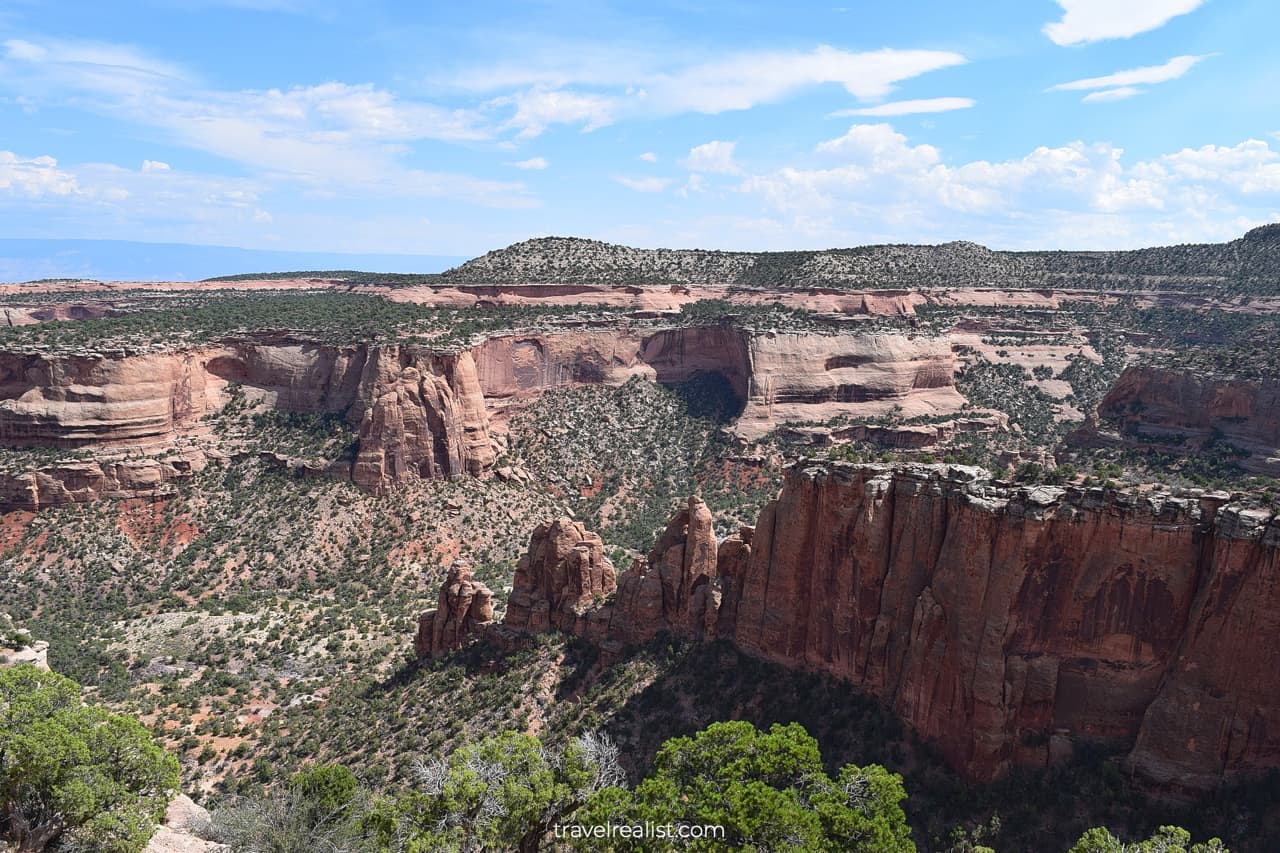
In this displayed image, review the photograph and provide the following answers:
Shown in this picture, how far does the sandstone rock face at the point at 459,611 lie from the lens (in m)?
45.0

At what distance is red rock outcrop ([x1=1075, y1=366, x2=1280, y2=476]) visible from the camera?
5200 cm

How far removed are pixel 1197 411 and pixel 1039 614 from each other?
37950 millimetres

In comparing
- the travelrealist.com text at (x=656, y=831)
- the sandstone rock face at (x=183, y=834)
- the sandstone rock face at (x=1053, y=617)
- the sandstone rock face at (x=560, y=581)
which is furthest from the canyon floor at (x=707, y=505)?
the travelrealist.com text at (x=656, y=831)

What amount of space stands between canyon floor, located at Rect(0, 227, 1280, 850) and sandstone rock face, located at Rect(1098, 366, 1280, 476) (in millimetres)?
252

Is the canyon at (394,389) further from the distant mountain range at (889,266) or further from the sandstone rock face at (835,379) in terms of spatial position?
the distant mountain range at (889,266)

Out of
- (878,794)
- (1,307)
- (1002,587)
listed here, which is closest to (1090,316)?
(1002,587)

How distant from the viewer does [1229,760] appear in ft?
81.8

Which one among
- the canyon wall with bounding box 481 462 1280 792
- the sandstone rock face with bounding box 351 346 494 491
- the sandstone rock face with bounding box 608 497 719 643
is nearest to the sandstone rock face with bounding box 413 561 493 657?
the sandstone rock face with bounding box 608 497 719 643

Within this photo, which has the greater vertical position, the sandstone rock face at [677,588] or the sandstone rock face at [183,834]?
the sandstone rock face at [677,588]

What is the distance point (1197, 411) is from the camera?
5575 centimetres

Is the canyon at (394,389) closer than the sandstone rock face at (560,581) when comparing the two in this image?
No

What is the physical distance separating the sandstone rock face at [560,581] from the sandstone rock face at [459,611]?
1579 mm

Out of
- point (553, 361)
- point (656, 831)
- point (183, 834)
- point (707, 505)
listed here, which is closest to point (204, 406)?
point (553, 361)

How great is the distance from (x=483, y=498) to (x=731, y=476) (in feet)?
88.5
